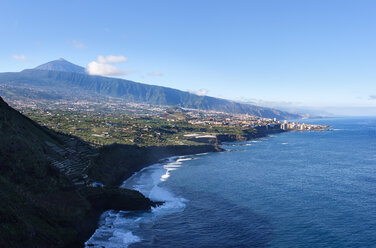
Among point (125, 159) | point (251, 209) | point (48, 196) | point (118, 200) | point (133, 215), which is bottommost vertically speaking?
point (133, 215)

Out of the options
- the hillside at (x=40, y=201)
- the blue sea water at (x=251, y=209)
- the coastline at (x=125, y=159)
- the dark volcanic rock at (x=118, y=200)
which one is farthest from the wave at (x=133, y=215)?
the hillside at (x=40, y=201)

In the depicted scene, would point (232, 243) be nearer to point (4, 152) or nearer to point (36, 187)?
point (36, 187)

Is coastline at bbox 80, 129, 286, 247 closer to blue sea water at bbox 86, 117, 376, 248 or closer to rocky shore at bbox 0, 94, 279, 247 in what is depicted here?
rocky shore at bbox 0, 94, 279, 247

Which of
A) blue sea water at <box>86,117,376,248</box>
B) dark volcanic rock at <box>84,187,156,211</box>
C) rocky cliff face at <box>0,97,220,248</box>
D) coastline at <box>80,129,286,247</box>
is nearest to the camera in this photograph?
rocky cliff face at <box>0,97,220,248</box>

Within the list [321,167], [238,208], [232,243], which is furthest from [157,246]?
[321,167]

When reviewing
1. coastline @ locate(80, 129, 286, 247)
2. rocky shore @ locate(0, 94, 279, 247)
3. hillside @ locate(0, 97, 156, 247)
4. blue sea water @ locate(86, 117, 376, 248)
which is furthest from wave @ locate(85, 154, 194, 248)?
hillside @ locate(0, 97, 156, 247)

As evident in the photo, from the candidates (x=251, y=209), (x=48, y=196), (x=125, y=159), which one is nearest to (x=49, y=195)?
(x=48, y=196)

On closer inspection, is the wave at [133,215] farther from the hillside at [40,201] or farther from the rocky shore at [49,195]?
the hillside at [40,201]

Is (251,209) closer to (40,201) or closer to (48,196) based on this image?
(48,196)
